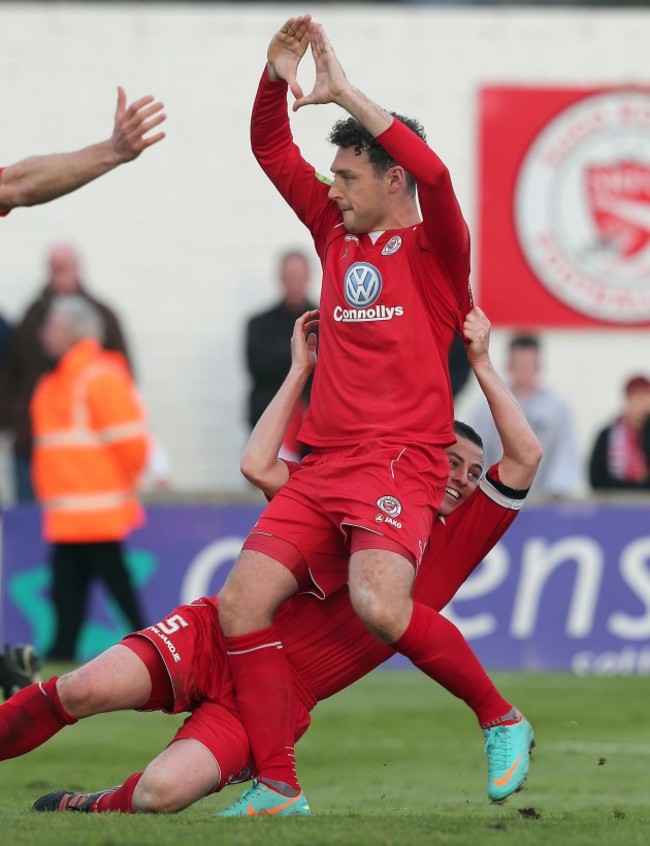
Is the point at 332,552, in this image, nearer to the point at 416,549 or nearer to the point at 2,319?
the point at 416,549

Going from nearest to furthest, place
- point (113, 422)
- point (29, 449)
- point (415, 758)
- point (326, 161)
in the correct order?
point (415, 758) < point (113, 422) < point (29, 449) < point (326, 161)

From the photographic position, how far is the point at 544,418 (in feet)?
40.5

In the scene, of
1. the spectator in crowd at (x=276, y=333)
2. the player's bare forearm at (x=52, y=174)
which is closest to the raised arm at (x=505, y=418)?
the player's bare forearm at (x=52, y=174)

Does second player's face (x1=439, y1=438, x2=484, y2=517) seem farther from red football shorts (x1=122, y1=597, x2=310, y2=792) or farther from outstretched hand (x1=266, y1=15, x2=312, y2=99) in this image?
outstretched hand (x1=266, y1=15, x2=312, y2=99)

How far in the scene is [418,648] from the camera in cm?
571

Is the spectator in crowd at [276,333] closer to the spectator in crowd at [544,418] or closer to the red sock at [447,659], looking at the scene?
the spectator in crowd at [544,418]

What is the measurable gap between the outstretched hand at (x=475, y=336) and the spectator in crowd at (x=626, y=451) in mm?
6361

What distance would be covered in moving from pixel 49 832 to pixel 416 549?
4.90 ft

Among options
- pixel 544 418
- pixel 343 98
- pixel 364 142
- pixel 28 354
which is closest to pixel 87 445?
pixel 28 354

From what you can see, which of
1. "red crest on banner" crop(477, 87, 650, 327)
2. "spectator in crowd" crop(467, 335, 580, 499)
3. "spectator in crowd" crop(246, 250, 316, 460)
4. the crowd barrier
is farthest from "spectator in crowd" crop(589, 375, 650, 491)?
"spectator in crowd" crop(246, 250, 316, 460)

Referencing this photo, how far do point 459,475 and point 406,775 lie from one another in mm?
2097

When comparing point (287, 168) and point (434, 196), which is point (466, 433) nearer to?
point (434, 196)

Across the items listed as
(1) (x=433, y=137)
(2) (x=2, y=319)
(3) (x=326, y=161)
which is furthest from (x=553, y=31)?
(2) (x=2, y=319)

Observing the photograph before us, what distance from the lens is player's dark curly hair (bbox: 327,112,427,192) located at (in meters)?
6.01
